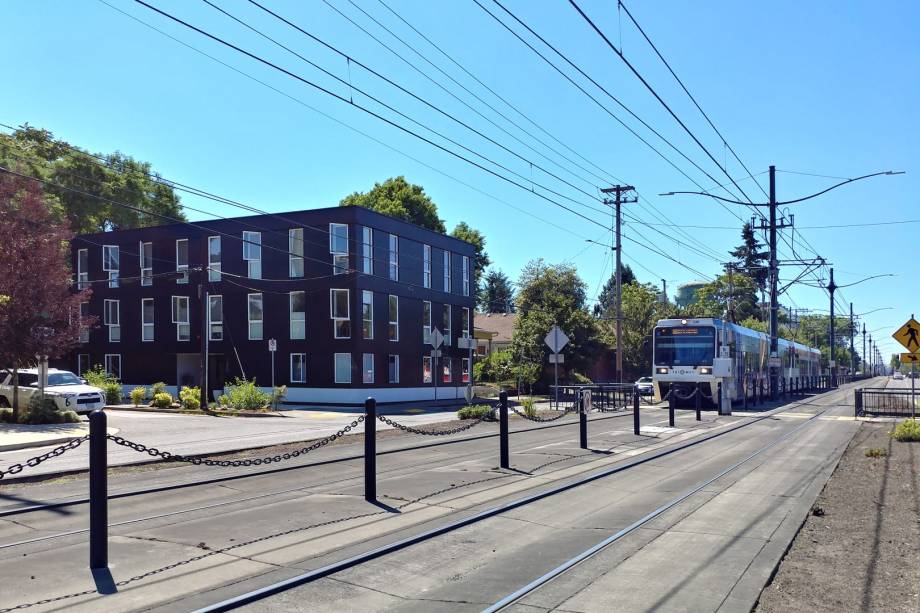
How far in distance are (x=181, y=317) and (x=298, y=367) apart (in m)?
8.12

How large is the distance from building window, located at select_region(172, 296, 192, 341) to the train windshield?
2483cm

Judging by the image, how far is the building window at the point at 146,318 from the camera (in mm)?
44219

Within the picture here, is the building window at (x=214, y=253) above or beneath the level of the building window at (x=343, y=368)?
above

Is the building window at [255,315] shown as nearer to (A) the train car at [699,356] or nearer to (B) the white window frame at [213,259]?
(B) the white window frame at [213,259]

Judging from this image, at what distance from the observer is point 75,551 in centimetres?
763

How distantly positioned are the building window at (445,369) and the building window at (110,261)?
19228 mm

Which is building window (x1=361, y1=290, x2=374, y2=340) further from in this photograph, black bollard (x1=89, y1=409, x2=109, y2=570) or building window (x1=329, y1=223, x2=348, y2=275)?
black bollard (x1=89, y1=409, x2=109, y2=570)

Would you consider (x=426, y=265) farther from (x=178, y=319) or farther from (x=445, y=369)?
(x=178, y=319)

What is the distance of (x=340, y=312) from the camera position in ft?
128

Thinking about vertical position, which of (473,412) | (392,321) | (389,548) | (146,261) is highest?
(146,261)

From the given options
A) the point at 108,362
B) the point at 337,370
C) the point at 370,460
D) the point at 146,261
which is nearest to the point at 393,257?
the point at 337,370

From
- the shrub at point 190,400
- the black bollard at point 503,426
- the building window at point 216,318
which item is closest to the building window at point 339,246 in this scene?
the building window at point 216,318

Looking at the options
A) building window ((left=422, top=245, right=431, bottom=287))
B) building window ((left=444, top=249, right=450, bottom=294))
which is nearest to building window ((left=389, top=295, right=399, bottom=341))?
building window ((left=422, top=245, right=431, bottom=287))

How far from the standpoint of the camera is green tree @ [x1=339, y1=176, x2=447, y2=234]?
66.4 meters
